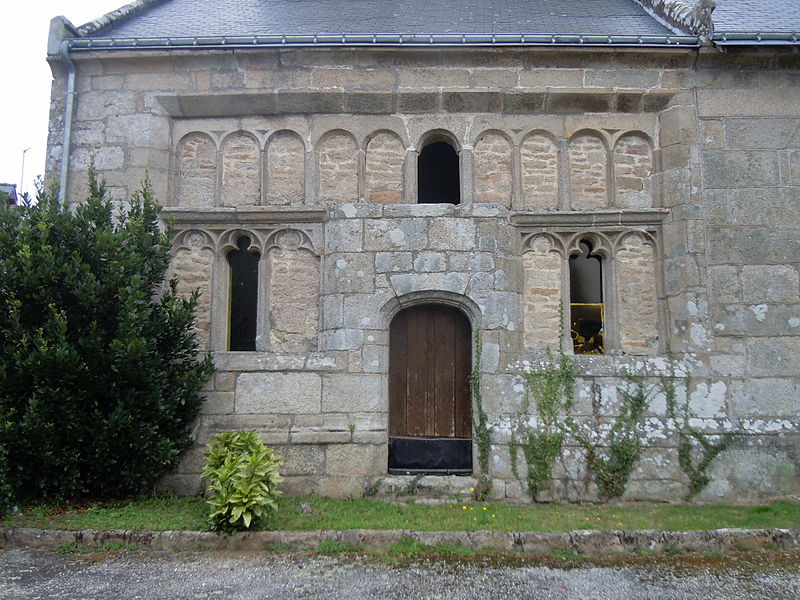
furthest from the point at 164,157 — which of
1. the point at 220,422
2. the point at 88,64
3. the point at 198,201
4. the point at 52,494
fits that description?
the point at 52,494

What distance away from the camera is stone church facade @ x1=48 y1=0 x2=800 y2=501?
7.15 m

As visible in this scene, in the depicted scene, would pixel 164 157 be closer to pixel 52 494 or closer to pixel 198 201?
pixel 198 201

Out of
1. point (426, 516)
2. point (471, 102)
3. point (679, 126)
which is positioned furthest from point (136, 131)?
point (679, 126)

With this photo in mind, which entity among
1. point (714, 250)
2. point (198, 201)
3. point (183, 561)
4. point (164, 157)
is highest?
point (164, 157)

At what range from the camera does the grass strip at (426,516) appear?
582cm

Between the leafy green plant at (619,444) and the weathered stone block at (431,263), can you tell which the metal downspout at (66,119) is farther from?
the leafy green plant at (619,444)

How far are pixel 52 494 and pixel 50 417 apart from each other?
Answer: 0.82 meters

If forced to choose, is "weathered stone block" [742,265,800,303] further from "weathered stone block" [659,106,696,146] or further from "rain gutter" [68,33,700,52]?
"rain gutter" [68,33,700,52]

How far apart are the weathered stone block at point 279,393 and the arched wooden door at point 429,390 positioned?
37.1 inches

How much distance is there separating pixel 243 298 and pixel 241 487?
295 cm

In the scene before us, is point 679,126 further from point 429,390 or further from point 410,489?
point 410,489

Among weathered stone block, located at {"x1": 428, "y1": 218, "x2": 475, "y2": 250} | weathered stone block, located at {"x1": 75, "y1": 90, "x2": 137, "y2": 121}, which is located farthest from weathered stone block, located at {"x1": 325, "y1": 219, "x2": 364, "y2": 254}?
weathered stone block, located at {"x1": 75, "y1": 90, "x2": 137, "y2": 121}

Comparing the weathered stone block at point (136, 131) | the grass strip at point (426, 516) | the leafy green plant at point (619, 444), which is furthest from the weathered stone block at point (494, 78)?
the grass strip at point (426, 516)

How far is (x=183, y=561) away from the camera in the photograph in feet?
17.3
